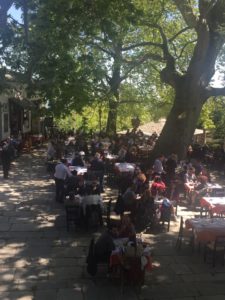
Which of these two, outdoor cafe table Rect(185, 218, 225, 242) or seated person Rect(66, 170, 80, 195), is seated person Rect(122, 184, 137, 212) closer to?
seated person Rect(66, 170, 80, 195)

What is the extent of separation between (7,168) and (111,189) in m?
4.60

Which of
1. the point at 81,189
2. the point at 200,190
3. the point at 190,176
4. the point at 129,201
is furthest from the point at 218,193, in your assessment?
the point at 81,189

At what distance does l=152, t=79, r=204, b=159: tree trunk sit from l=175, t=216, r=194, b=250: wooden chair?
11.2m

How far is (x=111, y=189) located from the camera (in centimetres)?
1838

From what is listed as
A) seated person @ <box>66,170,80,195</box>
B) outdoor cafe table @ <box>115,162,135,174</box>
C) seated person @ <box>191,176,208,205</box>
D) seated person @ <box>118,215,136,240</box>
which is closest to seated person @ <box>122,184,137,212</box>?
seated person @ <box>66,170,80,195</box>

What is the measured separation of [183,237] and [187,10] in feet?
41.7

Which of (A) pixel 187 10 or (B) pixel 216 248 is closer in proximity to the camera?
(B) pixel 216 248

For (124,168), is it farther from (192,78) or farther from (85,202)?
(85,202)

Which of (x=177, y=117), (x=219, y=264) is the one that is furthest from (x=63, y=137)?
(x=219, y=264)

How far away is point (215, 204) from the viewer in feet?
43.1

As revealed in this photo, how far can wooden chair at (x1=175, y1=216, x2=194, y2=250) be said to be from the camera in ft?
36.4

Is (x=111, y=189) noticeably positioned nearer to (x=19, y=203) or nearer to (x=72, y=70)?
(x=19, y=203)

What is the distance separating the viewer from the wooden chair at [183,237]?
1111 centimetres

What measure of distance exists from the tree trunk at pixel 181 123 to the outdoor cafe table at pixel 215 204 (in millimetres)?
9081
